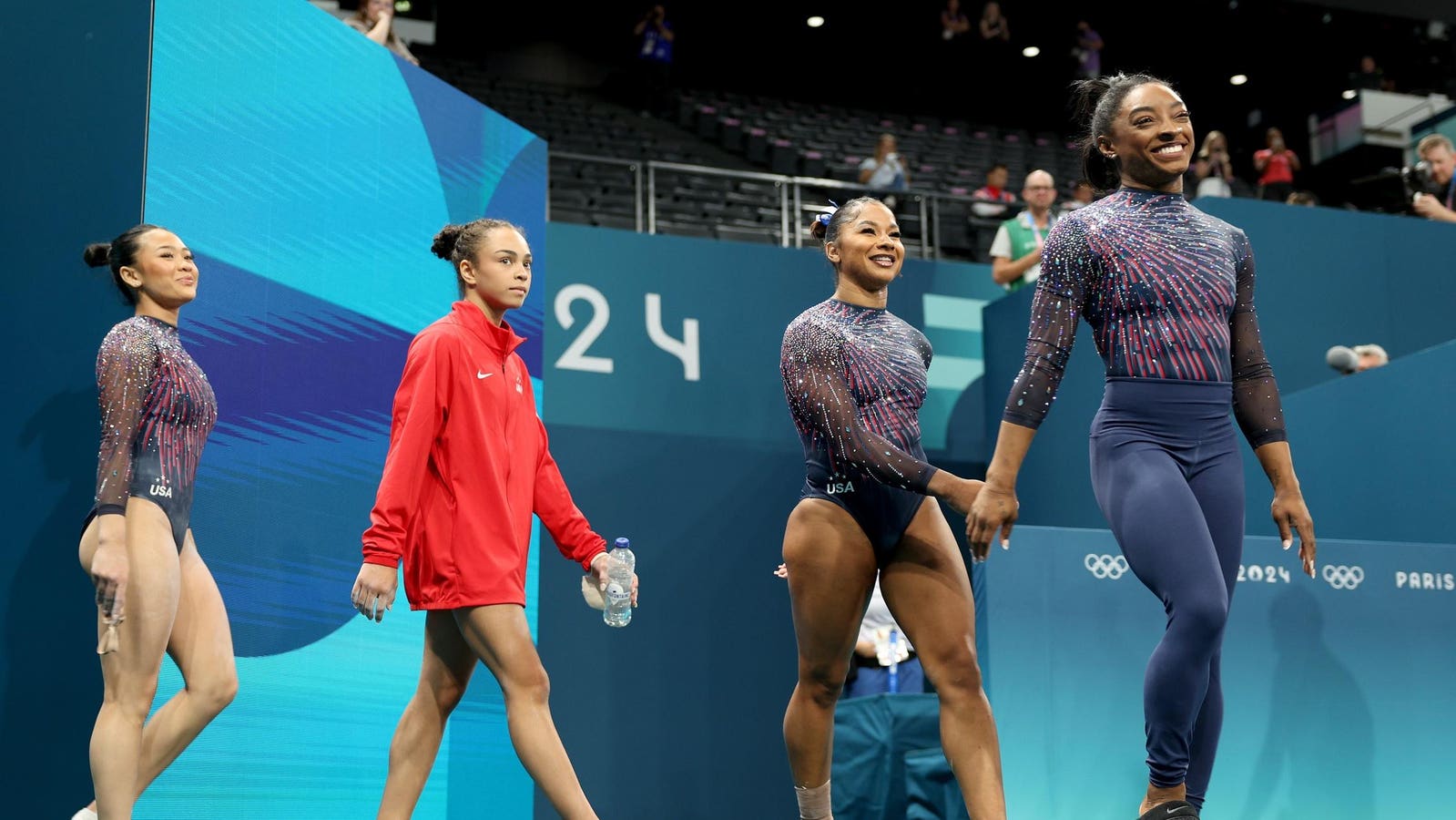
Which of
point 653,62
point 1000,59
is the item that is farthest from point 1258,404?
point 1000,59

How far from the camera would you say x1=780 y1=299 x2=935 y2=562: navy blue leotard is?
12.0 ft

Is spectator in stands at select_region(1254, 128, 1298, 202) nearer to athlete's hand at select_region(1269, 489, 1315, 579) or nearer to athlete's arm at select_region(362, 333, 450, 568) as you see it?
athlete's hand at select_region(1269, 489, 1315, 579)

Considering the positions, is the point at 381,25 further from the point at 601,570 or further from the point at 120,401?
the point at 601,570

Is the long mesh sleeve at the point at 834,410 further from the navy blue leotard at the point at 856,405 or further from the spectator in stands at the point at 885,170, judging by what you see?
the spectator in stands at the point at 885,170

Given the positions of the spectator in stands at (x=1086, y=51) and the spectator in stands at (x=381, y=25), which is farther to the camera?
the spectator in stands at (x=1086, y=51)

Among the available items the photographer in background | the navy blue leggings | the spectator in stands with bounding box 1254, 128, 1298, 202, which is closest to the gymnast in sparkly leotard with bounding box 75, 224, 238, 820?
the navy blue leggings

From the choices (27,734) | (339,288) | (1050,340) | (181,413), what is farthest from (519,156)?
(1050,340)

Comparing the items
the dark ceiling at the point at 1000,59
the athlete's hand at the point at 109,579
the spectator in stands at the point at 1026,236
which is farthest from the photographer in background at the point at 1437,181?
the dark ceiling at the point at 1000,59

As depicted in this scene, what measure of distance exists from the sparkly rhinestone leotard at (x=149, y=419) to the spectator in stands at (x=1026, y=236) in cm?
502

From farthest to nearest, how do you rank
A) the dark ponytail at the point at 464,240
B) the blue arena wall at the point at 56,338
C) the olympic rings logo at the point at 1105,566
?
the olympic rings logo at the point at 1105,566 < the blue arena wall at the point at 56,338 < the dark ponytail at the point at 464,240

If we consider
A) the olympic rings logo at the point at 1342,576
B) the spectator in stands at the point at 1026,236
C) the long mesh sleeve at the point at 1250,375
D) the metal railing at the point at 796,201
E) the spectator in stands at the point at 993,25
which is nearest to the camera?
the long mesh sleeve at the point at 1250,375

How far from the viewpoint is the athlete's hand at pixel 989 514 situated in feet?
10.3

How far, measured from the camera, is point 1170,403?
10.8 feet

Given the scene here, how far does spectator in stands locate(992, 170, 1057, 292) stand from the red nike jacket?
14.9ft
